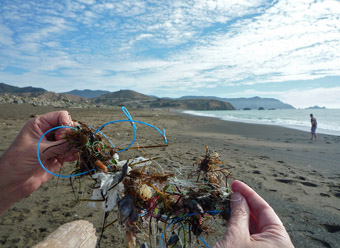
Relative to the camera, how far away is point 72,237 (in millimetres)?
2613

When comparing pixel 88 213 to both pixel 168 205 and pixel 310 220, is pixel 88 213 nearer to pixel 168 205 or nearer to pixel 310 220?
pixel 168 205

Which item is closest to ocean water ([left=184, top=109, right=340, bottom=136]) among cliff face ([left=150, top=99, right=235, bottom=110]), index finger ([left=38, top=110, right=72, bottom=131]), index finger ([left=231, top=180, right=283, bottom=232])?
index finger ([left=231, top=180, right=283, bottom=232])

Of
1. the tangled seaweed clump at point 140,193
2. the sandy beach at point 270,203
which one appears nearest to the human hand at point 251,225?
the tangled seaweed clump at point 140,193

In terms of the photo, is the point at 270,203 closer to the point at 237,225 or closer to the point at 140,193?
the point at 237,225

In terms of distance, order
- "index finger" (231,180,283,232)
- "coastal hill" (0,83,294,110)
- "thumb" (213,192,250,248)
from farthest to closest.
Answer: "coastal hill" (0,83,294,110), "index finger" (231,180,283,232), "thumb" (213,192,250,248)

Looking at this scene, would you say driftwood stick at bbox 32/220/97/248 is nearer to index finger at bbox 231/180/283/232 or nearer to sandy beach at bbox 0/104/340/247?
sandy beach at bbox 0/104/340/247

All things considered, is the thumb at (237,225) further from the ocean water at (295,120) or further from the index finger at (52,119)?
the ocean water at (295,120)

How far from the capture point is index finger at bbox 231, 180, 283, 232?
54.0 inches

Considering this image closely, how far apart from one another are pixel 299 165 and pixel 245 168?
7.40 feet

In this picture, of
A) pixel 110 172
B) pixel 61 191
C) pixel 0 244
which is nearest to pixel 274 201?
pixel 110 172

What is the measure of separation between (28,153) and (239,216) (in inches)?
68.2

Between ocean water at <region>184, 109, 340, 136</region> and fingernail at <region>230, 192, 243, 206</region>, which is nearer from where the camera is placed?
fingernail at <region>230, 192, 243, 206</region>

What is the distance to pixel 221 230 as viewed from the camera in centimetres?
331

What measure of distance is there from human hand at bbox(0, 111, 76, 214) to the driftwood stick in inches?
31.9
